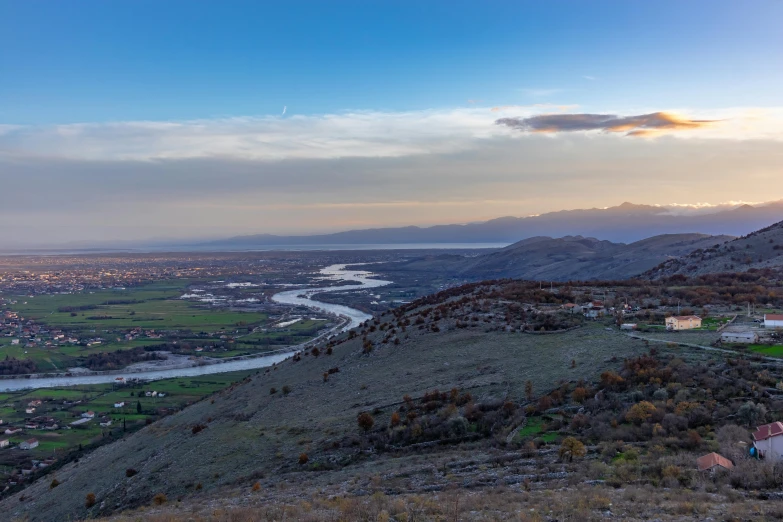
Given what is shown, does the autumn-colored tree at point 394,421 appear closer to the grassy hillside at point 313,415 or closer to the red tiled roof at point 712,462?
the grassy hillside at point 313,415

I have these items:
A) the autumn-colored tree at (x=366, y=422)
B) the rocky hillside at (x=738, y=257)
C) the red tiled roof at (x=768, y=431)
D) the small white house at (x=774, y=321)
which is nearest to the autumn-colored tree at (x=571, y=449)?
the red tiled roof at (x=768, y=431)

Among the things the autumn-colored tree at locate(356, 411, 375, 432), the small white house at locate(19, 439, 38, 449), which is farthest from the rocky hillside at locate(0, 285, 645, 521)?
the small white house at locate(19, 439, 38, 449)

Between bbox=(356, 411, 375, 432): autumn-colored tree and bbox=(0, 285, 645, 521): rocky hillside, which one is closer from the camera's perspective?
bbox=(0, 285, 645, 521): rocky hillside

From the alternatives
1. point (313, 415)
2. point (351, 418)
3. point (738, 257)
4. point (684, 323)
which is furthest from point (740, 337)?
point (738, 257)

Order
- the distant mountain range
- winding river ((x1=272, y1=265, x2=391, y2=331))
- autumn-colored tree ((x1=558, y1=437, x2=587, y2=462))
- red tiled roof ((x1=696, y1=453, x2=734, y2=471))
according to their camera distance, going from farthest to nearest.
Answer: winding river ((x1=272, y1=265, x2=391, y2=331)), the distant mountain range, autumn-colored tree ((x1=558, y1=437, x2=587, y2=462)), red tiled roof ((x1=696, y1=453, x2=734, y2=471))

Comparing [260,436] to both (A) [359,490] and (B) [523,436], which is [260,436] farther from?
(B) [523,436]

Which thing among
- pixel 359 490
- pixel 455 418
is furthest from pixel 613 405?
pixel 359 490

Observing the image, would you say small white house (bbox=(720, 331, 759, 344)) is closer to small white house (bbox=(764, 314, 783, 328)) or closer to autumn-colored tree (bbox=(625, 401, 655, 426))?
small white house (bbox=(764, 314, 783, 328))
